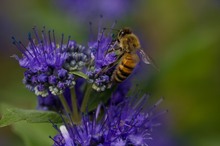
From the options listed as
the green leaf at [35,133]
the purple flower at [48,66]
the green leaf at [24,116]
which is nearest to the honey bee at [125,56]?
the purple flower at [48,66]

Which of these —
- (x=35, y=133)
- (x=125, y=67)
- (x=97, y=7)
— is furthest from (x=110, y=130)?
(x=97, y=7)

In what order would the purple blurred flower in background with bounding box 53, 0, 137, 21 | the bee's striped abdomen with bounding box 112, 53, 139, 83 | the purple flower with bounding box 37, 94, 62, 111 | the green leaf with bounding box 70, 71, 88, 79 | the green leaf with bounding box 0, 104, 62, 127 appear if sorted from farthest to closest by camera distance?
the purple blurred flower in background with bounding box 53, 0, 137, 21 → the purple flower with bounding box 37, 94, 62, 111 → the bee's striped abdomen with bounding box 112, 53, 139, 83 → the green leaf with bounding box 70, 71, 88, 79 → the green leaf with bounding box 0, 104, 62, 127

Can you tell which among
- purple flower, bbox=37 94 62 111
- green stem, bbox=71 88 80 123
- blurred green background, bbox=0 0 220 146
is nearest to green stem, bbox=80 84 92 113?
green stem, bbox=71 88 80 123

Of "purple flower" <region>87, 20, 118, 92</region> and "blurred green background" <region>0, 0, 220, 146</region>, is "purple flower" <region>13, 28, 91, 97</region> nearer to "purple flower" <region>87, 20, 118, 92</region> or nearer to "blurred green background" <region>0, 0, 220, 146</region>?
"purple flower" <region>87, 20, 118, 92</region>

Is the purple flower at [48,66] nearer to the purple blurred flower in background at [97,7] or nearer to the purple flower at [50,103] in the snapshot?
the purple flower at [50,103]

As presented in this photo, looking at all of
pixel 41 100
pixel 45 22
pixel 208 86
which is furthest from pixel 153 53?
pixel 41 100

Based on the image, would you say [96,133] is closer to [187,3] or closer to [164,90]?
[164,90]
